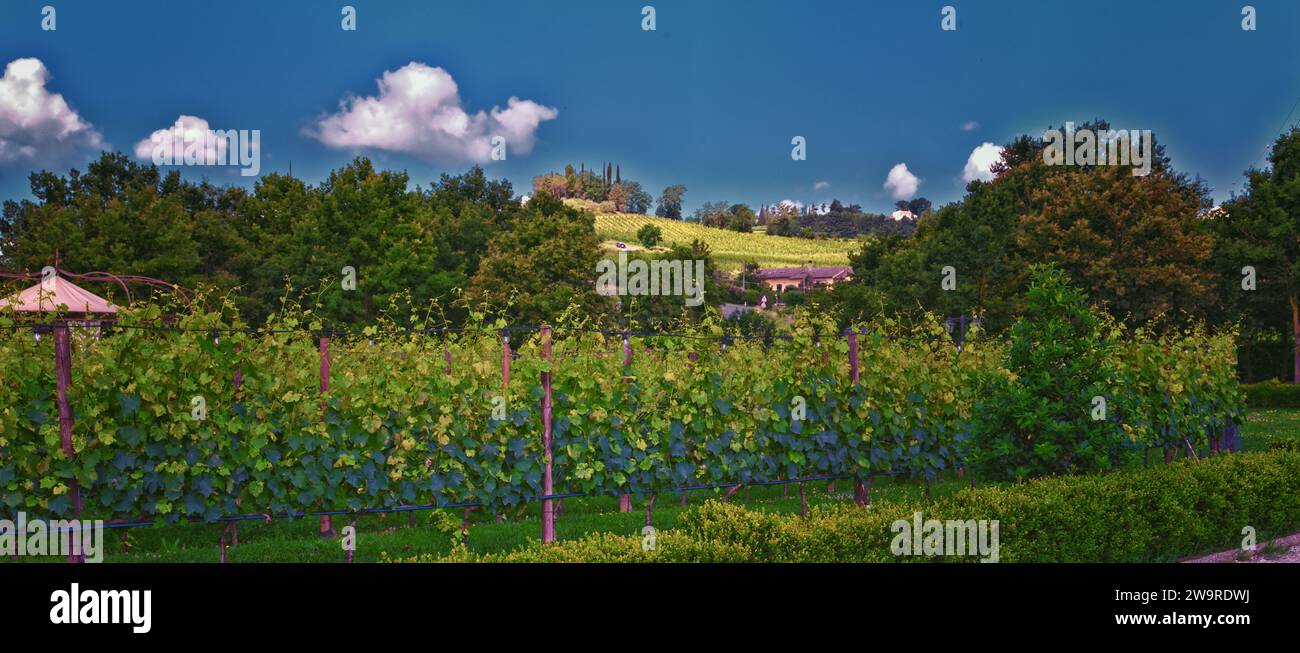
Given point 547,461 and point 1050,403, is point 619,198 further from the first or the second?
point 547,461

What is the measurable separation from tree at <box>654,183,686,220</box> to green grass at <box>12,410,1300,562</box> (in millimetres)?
111861

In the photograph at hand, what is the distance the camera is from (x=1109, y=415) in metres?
9.12

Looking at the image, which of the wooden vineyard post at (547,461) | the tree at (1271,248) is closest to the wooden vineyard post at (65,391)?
the wooden vineyard post at (547,461)

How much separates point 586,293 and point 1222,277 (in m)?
26.2

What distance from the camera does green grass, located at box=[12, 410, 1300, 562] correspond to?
823cm

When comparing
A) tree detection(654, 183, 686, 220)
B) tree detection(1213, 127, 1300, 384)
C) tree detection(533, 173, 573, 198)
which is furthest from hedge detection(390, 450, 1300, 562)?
tree detection(654, 183, 686, 220)

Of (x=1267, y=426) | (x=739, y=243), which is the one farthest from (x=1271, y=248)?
(x=739, y=243)

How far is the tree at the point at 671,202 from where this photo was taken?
12344cm

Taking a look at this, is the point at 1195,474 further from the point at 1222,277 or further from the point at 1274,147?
the point at 1274,147

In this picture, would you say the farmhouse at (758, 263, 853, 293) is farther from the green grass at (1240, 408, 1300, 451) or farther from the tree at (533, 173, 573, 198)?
the green grass at (1240, 408, 1300, 451)

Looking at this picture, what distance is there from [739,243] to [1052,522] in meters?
92.6

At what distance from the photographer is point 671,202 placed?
124500mm

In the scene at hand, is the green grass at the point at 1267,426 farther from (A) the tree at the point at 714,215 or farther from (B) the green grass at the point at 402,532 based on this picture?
→ (A) the tree at the point at 714,215

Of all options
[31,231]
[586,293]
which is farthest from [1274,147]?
[31,231]
